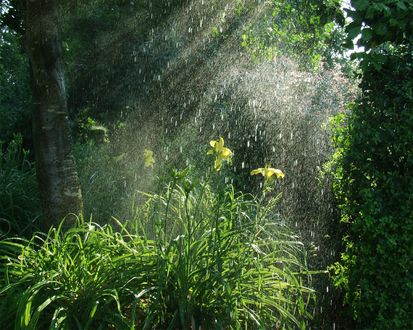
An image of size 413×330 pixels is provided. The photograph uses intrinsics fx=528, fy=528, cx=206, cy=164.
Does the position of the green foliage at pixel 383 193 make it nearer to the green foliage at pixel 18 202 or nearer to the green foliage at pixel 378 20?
the green foliage at pixel 378 20

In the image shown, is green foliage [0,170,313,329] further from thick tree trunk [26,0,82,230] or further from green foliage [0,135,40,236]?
green foliage [0,135,40,236]

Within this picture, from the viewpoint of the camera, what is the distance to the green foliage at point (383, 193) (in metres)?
3.45

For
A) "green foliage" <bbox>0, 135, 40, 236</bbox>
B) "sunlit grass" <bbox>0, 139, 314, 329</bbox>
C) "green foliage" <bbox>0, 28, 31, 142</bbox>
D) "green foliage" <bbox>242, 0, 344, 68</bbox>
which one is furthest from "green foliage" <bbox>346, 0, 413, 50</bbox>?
"green foliage" <bbox>0, 28, 31, 142</bbox>

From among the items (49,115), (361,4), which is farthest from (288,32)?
(49,115)

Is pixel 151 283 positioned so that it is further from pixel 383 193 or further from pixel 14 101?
pixel 14 101

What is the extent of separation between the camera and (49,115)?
348cm

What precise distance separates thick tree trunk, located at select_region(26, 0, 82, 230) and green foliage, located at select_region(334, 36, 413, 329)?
1.93 m

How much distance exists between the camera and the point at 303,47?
8125 millimetres

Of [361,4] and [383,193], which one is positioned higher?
[361,4]

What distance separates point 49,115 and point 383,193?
229 centimetres

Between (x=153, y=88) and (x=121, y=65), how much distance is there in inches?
32.8

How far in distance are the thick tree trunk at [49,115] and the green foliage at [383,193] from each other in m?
1.93

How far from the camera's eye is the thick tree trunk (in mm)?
3443

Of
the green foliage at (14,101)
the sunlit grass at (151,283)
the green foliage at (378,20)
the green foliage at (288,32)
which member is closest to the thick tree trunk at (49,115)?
the sunlit grass at (151,283)
